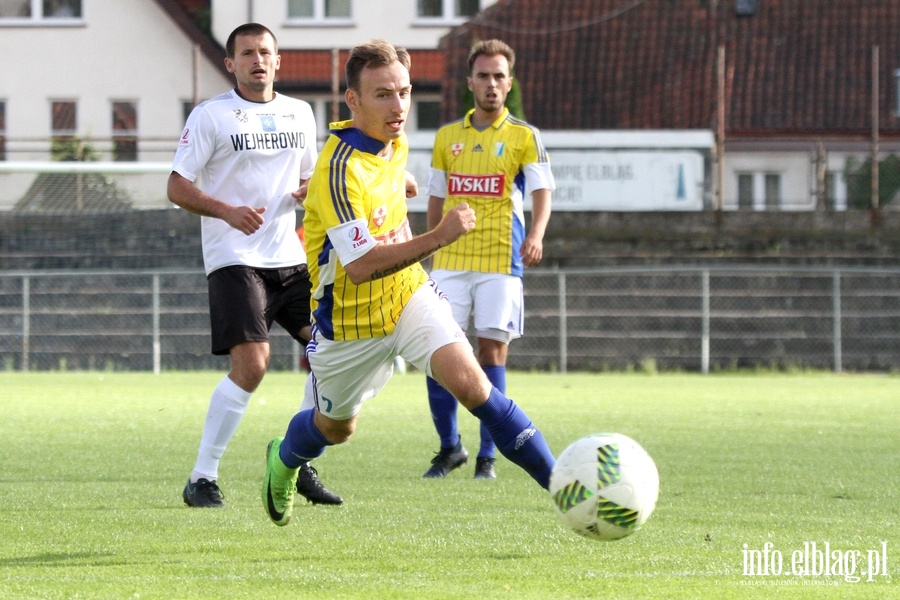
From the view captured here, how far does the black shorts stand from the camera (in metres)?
6.43

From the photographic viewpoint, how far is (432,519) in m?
5.85

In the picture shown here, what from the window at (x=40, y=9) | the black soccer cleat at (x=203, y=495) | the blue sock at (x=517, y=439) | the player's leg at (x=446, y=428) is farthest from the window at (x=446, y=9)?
the blue sock at (x=517, y=439)

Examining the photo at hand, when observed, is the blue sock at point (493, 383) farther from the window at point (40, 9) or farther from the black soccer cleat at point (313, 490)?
the window at point (40, 9)

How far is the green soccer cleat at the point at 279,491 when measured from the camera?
18.1 feet

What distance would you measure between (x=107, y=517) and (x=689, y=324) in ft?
53.7

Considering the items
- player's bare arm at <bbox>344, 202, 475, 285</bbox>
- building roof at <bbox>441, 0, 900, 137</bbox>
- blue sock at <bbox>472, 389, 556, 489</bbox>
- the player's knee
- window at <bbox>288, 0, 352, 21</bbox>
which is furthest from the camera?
window at <bbox>288, 0, 352, 21</bbox>

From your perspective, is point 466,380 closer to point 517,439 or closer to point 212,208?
point 517,439

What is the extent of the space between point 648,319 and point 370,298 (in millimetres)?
16493

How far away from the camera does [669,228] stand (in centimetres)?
2170

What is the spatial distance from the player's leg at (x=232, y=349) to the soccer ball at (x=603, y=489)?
2070 mm

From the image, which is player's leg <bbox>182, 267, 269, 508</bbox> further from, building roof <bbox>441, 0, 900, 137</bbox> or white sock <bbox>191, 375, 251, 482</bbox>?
building roof <bbox>441, 0, 900, 137</bbox>

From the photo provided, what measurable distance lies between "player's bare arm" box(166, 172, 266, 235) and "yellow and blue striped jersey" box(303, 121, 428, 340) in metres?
0.76

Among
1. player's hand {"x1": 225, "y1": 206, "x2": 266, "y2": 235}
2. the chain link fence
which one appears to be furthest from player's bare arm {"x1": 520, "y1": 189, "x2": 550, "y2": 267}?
the chain link fence

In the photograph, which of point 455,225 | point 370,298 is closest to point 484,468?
point 370,298
